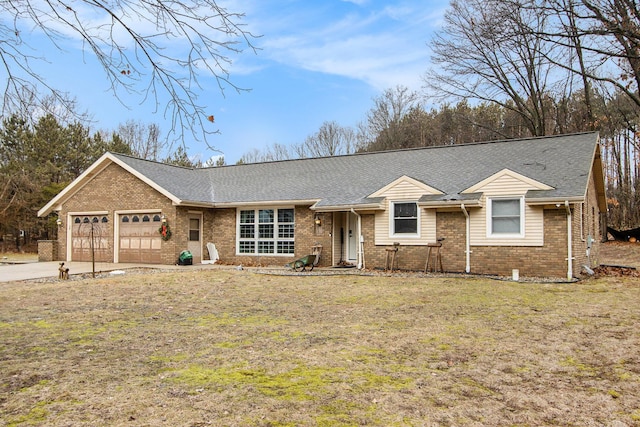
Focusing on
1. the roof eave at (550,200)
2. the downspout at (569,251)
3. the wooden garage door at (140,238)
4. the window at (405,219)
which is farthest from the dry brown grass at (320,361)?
the wooden garage door at (140,238)

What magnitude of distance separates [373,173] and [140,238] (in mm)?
10401

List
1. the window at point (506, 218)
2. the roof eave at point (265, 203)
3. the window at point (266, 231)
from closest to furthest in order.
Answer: the window at point (506, 218) < the roof eave at point (265, 203) < the window at point (266, 231)

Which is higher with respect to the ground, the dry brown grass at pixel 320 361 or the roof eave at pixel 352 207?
the roof eave at pixel 352 207

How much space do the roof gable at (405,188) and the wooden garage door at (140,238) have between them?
9477 millimetres

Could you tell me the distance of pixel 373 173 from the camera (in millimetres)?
19375

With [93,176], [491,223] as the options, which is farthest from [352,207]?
[93,176]

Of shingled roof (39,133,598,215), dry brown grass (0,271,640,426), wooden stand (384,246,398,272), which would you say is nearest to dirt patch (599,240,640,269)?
shingled roof (39,133,598,215)

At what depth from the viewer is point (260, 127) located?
6461 millimetres

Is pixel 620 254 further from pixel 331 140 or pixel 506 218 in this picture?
pixel 331 140

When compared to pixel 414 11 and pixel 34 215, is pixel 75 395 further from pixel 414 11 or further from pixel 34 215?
pixel 34 215

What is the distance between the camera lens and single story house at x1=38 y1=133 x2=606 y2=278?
14.4m

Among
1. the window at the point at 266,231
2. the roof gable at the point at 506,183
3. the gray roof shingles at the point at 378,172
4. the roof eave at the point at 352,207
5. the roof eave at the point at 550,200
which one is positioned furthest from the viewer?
the window at the point at 266,231

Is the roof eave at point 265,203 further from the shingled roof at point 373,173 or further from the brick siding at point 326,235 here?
the brick siding at point 326,235

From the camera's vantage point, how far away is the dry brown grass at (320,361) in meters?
3.67
